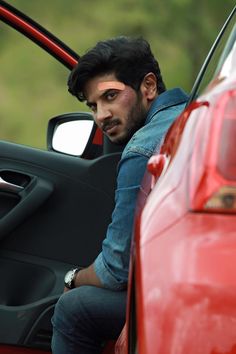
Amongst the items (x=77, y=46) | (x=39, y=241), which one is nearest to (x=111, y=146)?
(x=39, y=241)

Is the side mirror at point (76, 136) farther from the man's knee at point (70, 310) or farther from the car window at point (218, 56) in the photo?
the car window at point (218, 56)

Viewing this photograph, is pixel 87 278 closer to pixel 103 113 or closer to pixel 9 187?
pixel 103 113

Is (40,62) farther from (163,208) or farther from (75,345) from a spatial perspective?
(163,208)

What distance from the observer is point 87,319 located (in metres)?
3.44

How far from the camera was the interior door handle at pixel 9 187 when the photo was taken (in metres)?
4.66

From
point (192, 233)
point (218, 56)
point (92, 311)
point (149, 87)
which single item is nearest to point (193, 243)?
point (192, 233)

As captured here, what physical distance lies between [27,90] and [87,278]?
9645 mm

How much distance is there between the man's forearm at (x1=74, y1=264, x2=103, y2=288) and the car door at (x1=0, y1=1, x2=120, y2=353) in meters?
0.95

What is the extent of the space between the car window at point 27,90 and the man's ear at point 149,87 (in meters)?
8.59

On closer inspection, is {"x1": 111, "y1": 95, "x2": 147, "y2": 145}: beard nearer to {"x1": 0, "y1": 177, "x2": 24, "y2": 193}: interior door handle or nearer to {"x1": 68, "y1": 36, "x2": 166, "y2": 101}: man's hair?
{"x1": 68, "y1": 36, "x2": 166, "y2": 101}: man's hair

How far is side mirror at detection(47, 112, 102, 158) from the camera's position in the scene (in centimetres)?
464

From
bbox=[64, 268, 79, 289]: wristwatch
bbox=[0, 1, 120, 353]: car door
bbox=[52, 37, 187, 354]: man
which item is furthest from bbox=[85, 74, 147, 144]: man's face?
bbox=[0, 1, 120, 353]: car door

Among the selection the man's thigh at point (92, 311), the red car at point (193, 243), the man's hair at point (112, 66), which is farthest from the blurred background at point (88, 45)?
the red car at point (193, 243)

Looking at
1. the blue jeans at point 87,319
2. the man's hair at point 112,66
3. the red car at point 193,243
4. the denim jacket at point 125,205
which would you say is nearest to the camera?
the red car at point 193,243
